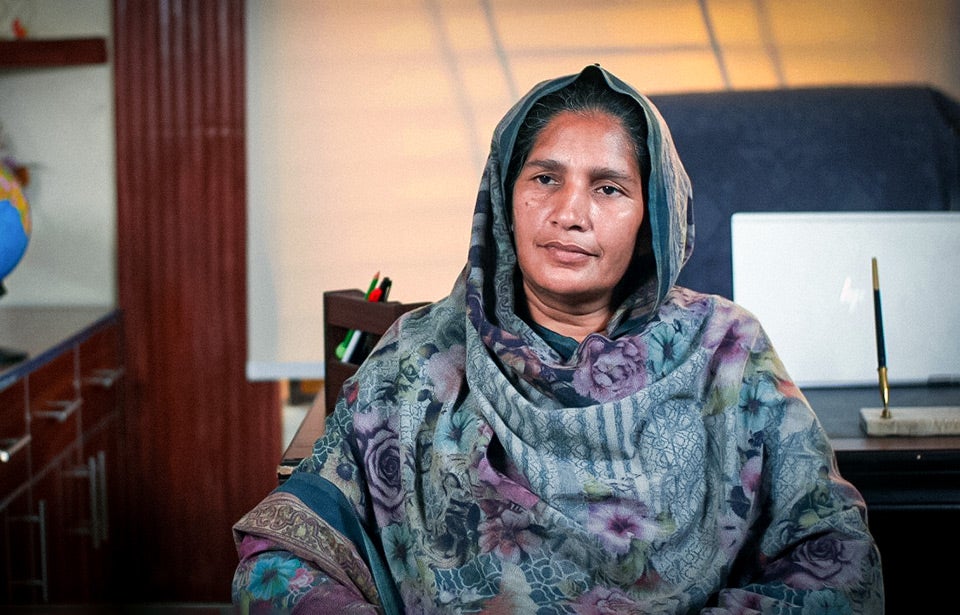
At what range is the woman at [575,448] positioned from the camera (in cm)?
125

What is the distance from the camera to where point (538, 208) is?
1389 millimetres

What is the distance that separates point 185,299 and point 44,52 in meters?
0.85

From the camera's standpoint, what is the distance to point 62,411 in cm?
251

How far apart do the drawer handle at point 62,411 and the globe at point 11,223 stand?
32cm

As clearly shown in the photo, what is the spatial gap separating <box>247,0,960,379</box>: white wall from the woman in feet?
5.61

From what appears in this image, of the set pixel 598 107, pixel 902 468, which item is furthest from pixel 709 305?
pixel 902 468

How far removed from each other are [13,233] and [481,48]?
150cm

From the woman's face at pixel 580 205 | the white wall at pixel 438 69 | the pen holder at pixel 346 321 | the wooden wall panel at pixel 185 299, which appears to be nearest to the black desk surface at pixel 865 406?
the woman's face at pixel 580 205

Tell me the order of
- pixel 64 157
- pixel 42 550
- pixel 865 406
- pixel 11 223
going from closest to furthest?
1. pixel 865 406
2. pixel 11 223
3. pixel 42 550
4. pixel 64 157

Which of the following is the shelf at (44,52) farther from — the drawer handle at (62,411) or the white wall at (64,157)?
the drawer handle at (62,411)

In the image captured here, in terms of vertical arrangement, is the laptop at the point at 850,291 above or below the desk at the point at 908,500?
above

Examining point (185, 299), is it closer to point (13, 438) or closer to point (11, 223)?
point (11, 223)

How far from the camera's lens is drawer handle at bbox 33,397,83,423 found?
2396 millimetres

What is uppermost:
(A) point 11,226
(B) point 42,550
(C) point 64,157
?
(C) point 64,157
